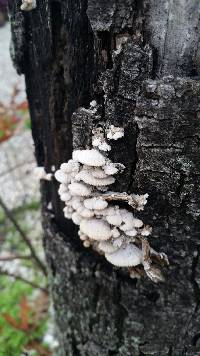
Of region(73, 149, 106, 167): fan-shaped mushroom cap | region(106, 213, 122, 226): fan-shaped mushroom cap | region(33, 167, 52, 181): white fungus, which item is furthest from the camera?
region(33, 167, 52, 181): white fungus

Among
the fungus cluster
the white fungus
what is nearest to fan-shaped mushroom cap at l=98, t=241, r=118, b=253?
the white fungus

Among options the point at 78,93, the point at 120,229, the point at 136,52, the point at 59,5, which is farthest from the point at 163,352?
the point at 59,5

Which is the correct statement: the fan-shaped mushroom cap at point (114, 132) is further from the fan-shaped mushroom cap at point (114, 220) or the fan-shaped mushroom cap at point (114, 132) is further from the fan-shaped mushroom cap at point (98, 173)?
the fan-shaped mushroom cap at point (114, 220)

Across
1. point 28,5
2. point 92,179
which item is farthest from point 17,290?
point 28,5

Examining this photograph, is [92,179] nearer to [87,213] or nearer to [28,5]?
[87,213]

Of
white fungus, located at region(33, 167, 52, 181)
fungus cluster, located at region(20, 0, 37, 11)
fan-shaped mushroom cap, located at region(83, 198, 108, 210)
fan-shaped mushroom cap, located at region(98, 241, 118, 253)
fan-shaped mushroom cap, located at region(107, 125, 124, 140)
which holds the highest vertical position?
fungus cluster, located at region(20, 0, 37, 11)

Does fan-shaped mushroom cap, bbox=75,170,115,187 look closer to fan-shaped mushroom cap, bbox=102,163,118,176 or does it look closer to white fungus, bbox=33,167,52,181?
fan-shaped mushroom cap, bbox=102,163,118,176

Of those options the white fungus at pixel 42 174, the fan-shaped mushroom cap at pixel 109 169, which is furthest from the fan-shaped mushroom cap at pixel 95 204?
the white fungus at pixel 42 174

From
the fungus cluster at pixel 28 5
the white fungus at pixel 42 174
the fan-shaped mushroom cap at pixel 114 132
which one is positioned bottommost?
the white fungus at pixel 42 174
